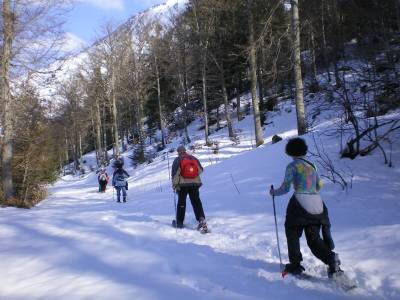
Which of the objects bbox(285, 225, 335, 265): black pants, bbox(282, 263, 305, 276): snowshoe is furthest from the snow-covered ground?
bbox(285, 225, 335, 265): black pants

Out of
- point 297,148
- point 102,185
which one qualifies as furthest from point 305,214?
point 102,185

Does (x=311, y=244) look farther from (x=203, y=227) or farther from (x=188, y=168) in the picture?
(x=188, y=168)

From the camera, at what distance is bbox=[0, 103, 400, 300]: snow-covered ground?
5.17 meters

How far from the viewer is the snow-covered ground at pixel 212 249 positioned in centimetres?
517

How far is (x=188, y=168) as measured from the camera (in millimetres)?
8742

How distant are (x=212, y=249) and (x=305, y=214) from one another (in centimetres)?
227

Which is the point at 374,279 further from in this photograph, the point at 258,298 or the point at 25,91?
the point at 25,91

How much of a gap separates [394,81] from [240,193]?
4.49 meters

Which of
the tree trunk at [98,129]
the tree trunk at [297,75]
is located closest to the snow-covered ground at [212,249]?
the tree trunk at [297,75]

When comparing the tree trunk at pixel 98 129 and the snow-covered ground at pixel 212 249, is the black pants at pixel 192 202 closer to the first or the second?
the snow-covered ground at pixel 212 249

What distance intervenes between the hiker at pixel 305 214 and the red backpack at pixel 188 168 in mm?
3452

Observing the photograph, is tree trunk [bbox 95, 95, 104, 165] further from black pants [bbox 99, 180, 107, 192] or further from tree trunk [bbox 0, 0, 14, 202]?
tree trunk [bbox 0, 0, 14, 202]

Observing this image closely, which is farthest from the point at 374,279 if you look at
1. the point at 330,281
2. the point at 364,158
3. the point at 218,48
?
the point at 218,48

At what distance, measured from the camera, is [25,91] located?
56.8 ft
